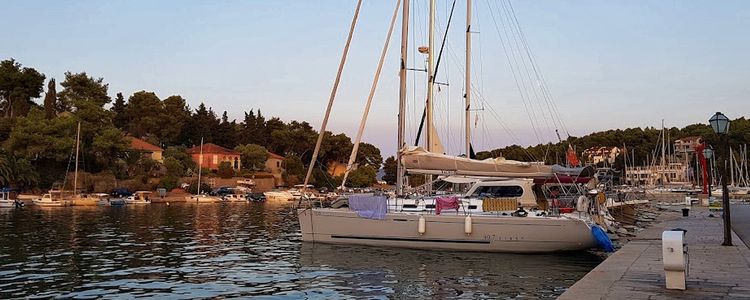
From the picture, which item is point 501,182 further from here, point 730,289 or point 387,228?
point 730,289

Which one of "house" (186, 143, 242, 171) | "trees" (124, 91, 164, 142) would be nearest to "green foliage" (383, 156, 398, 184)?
"house" (186, 143, 242, 171)

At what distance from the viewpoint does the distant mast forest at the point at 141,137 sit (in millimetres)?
72312

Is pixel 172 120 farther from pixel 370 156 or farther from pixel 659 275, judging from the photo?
pixel 659 275

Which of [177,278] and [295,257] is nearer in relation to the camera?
[177,278]

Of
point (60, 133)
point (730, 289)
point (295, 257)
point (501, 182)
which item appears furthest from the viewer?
point (60, 133)

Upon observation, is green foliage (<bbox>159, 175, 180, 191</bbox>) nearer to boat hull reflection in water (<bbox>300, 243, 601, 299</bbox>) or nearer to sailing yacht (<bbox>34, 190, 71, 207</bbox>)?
sailing yacht (<bbox>34, 190, 71, 207</bbox>)

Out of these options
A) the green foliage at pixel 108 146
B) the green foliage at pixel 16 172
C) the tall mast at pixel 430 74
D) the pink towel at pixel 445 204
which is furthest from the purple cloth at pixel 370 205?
the green foliage at pixel 108 146

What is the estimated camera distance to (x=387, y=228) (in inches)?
861

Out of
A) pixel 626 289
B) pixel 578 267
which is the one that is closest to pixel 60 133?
pixel 578 267

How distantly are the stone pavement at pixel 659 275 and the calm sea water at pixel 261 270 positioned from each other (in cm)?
167

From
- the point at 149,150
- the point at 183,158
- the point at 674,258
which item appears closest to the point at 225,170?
the point at 183,158

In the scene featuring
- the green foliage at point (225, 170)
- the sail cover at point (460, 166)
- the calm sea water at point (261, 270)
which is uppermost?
the green foliage at point (225, 170)

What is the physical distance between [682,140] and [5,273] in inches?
5901

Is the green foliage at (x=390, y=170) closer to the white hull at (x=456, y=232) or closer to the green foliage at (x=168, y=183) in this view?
the green foliage at (x=168, y=183)
